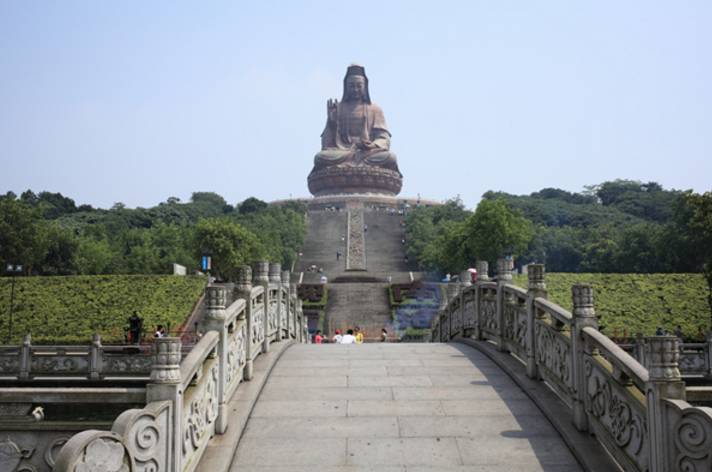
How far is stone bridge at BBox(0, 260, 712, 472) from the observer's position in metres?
4.80

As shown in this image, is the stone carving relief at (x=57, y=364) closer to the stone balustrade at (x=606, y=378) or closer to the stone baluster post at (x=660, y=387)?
the stone balustrade at (x=606, y=378)

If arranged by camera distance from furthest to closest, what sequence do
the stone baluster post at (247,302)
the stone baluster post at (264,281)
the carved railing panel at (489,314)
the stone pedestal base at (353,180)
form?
the stone pedestal base at (353,180) → the carved railing panel at (489,314) → the stone baluster post at (264,281) → the stone baluster post at (247,302)

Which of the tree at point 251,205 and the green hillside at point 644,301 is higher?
the tree at point 251,205

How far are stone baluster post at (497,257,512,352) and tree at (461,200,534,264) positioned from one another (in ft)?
96.4

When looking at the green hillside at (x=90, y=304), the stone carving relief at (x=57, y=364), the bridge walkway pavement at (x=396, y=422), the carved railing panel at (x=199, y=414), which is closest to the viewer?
the carved railing panel at (x=199, y=414)

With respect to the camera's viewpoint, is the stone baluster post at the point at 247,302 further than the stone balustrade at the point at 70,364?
No

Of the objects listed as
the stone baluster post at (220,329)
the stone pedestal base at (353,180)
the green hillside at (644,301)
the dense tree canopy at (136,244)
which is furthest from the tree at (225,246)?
the stone baluster post at (220,329)

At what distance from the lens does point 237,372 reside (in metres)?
7.83

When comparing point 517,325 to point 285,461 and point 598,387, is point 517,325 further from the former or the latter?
point 285,461

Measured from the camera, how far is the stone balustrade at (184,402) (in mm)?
4129

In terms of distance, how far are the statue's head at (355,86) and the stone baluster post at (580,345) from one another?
63.0 m

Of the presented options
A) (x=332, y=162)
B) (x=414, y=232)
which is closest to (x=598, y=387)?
(x=414, y=232)

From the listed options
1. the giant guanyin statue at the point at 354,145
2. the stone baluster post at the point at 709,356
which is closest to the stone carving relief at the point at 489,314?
the stone baluster post at the point at 709,356

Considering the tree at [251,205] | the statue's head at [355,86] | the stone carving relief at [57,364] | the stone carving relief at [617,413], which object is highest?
the statue's head at [355,86]
